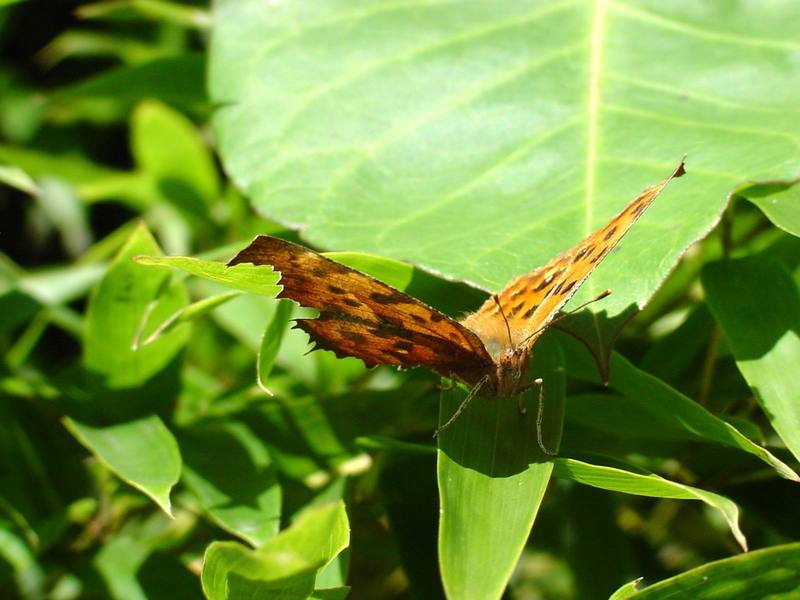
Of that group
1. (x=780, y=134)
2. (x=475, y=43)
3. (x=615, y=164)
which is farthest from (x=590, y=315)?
(x=475, y=43)

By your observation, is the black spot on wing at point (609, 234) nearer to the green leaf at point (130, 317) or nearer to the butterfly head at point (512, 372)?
the butterfly head at point (512, 372)

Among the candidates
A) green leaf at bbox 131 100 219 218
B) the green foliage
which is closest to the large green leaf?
the green foliage

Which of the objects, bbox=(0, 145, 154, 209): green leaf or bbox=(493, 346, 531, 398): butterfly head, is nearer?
bbox=(493, 346, 531, 398): butterfly head

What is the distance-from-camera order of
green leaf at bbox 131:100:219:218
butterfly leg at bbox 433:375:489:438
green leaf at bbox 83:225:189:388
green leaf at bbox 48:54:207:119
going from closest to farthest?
butterfly leg at bbox 433:375:489:438
green leaf at bbox 83:225:189:388
green leaf at bbox 48:54:207:119
green leaf at bbox 131:100:219:218

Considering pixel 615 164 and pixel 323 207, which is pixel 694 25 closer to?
pixel 615 164

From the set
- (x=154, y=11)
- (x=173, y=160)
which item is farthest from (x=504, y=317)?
(x=173, y=160)

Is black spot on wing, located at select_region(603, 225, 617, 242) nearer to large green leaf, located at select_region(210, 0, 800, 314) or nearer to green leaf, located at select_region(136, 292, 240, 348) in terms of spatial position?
large green leaf, located at select_region(210, 0, 800, 314)

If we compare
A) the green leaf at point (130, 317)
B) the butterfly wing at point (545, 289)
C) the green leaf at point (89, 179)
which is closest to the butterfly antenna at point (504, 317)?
the butterfly wing at point (545, 289)

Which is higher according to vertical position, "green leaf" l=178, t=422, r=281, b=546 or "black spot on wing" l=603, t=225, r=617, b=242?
"black spot on wing" l=603, t=225, r=617, b=242
